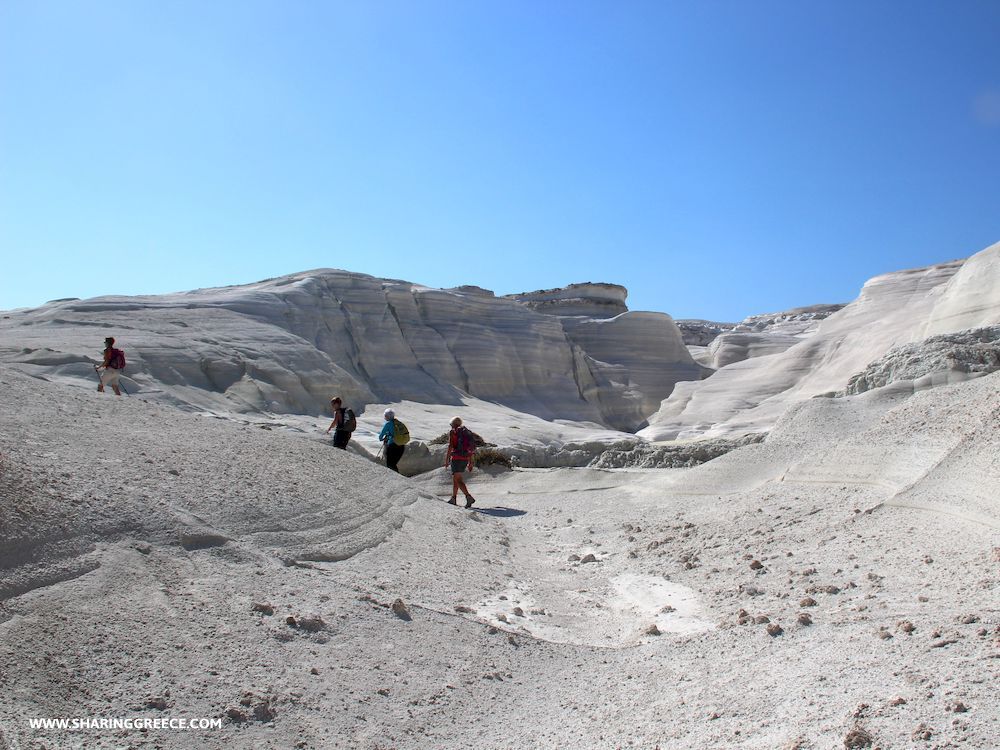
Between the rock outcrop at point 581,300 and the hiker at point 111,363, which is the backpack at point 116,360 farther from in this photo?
the rock outcrop at point 581,300

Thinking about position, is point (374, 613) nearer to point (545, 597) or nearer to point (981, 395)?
point (545, 597)

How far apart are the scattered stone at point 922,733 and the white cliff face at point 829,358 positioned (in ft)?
68.7

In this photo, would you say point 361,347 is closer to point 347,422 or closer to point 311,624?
point 347,422

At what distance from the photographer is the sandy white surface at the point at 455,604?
132 inches

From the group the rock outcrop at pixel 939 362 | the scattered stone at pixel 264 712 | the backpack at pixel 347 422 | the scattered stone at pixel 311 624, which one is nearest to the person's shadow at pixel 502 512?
the backpack at pixel 347 422

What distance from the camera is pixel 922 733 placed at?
2.77m

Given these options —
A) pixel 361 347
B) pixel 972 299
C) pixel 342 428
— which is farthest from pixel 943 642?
pixel 361 347

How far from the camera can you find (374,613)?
4840 millimetres

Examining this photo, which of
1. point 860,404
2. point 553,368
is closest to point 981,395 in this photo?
point 860,404

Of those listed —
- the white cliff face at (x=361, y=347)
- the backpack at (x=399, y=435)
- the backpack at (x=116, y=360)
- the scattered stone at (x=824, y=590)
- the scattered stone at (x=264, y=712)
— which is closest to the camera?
the scattered stone at (x=264, y=712)

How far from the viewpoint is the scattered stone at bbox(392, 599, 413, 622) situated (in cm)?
490

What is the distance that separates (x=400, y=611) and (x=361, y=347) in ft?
82.8

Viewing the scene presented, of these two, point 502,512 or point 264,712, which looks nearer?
point 264,712

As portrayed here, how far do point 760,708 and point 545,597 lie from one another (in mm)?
2881
